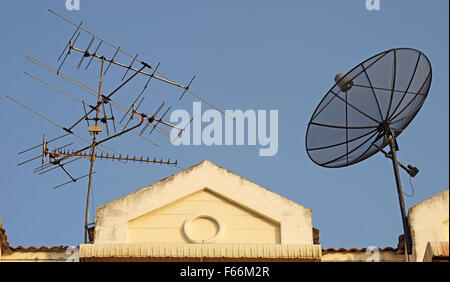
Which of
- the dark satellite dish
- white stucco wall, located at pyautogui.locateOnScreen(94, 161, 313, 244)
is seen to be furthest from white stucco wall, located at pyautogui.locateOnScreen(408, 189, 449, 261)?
white stucco wall, located at pyautogui.locateOnScreen(94, 161, 313, 244)

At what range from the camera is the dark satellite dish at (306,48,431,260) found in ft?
48.6

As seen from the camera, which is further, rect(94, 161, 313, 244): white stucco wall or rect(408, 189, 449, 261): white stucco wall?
rect(94, 161, 313, 244): white stucco wall

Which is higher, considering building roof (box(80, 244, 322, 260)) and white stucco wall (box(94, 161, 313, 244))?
white stucco wall (box(94, 161, 313, 244))

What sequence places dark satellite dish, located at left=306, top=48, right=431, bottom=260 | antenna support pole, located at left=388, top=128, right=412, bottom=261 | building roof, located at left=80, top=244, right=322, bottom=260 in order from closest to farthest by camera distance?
1. antenna support pole, located at left=388, top=128, right=412, bottom=261
2. building roof, located at left=80, top=244, right=322, bottom=260
3. dark satellite dish, located at left=306, top=48, right=431, bottom=260

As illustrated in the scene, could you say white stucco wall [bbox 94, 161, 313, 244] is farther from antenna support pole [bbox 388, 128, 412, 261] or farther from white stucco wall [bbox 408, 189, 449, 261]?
white stucco wall [bbox 408, 189, 449, 261]

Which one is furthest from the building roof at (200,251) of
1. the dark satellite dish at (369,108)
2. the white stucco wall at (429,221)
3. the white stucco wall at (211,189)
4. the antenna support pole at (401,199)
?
the dark satellite dish at (369,108)

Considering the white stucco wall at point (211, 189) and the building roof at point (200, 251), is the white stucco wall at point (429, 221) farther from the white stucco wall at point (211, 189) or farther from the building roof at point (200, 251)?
the white stucco wall at point (211, 189)

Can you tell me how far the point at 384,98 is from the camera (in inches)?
599

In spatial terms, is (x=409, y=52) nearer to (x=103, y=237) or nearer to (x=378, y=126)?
(x=378, y=126)

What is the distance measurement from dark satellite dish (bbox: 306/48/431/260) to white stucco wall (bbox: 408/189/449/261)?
626mm

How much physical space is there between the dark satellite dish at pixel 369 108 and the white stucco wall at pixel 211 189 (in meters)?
1.66

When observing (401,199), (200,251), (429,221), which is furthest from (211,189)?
(429,221)

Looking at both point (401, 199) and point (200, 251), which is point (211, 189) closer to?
point (200, 251)
